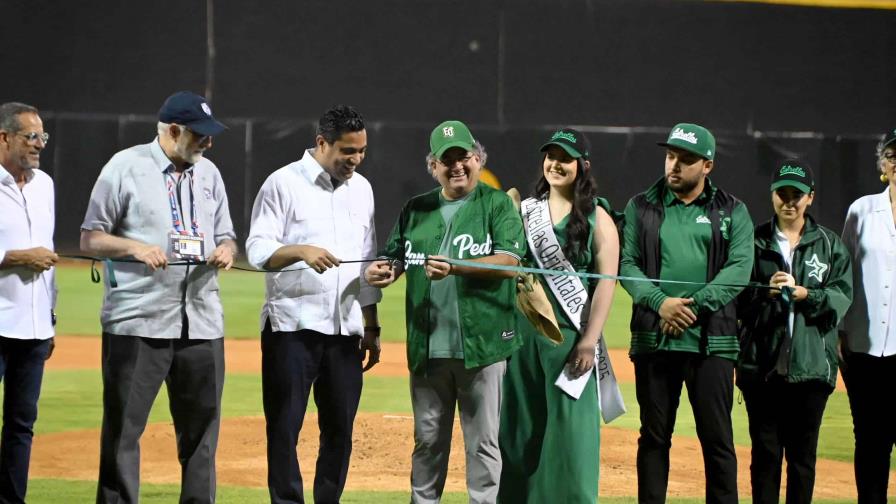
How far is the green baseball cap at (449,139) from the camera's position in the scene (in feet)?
16.8

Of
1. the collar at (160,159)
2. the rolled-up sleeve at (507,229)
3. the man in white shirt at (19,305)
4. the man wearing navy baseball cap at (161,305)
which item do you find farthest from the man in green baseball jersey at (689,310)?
the man in white shirt at (19,305)

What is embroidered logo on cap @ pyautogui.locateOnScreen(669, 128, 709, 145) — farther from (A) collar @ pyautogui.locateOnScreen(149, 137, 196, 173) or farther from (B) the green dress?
(A) collar @ pyautogui.locateOnScreen(149, 137, 196, 173)

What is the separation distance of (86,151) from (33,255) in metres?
14.3

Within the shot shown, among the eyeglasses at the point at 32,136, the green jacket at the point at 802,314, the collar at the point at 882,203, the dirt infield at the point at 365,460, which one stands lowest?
the dirt infield at the point at 365,460

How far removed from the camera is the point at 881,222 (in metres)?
5.60

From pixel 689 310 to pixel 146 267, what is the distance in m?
2.36

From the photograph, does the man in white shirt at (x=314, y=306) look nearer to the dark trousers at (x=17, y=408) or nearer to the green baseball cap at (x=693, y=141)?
the dark trousers at (x=17, y=408)

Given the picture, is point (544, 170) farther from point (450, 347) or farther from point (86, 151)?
point (86, 151)

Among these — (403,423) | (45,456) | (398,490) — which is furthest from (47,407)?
(398,490)

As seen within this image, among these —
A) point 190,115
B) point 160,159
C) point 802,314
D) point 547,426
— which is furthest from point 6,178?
point 802,314

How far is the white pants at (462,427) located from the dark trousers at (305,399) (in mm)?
365

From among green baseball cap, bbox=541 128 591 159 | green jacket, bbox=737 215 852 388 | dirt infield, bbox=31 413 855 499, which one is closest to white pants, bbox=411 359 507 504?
green baseball cap, bbox=541 128 591 159

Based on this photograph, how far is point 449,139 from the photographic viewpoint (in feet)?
16.8

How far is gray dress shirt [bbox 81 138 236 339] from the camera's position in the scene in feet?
16.1
